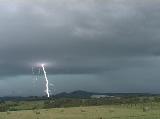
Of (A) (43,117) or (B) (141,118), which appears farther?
(A) (43,117)

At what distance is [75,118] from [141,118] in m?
14.1

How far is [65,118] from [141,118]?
53.7 feet

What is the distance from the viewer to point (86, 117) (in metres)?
97.6

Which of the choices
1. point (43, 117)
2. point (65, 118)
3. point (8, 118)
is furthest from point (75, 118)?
point (8, 118)

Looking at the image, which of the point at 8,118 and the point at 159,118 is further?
the point at 8,118

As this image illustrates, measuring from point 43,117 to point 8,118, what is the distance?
8.16 m

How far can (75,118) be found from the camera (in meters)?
95.6

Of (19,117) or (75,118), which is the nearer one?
(75,118)

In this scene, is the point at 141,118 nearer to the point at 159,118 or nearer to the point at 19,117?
the point at 159,118

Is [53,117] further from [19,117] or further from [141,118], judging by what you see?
[141,118]

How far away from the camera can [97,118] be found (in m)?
94.6

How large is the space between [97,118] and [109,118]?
256 cm

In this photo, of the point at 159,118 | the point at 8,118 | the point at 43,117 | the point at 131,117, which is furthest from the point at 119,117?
the point at 8,118

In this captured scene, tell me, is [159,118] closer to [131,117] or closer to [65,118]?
[131,117]
